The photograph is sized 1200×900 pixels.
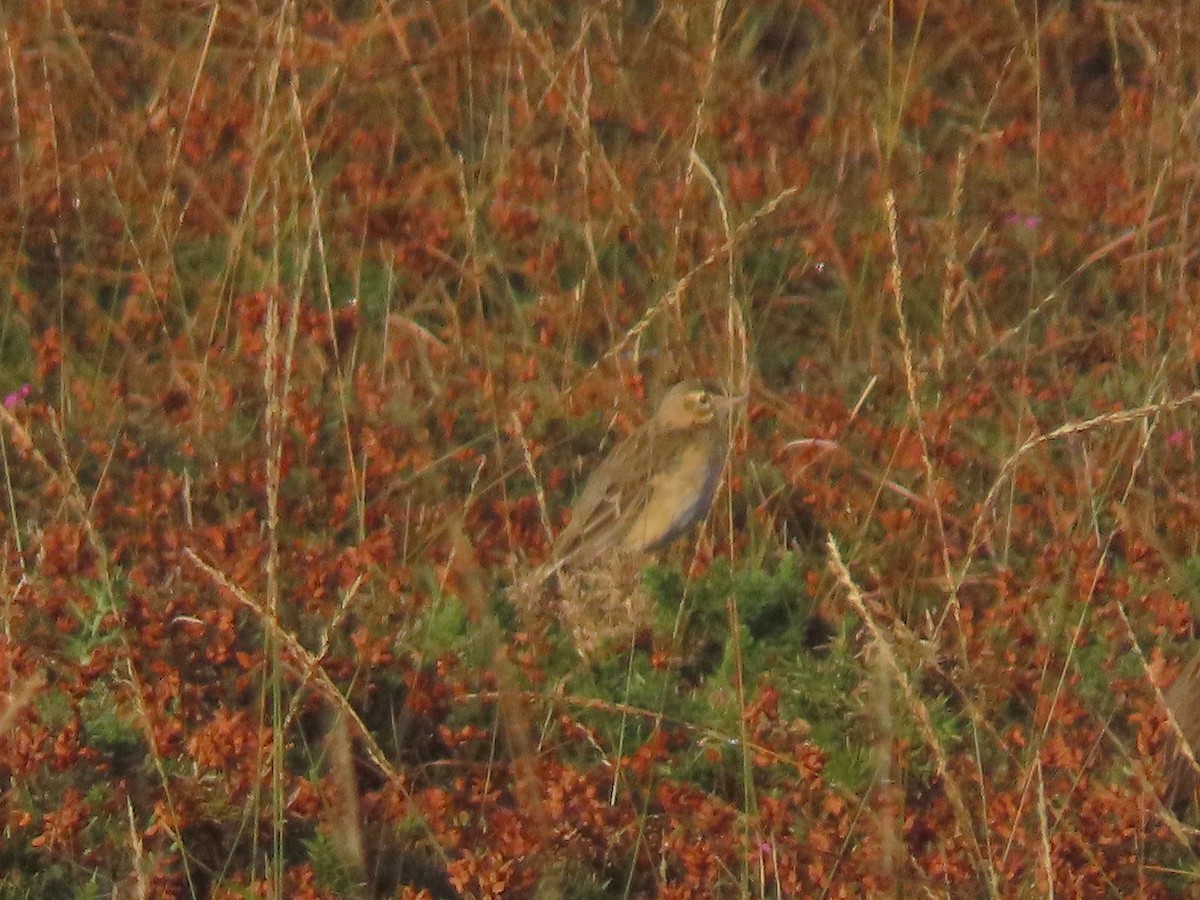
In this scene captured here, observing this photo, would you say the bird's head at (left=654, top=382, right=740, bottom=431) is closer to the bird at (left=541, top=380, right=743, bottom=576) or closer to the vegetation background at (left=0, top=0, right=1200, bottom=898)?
the bird at (left=541, top=380, right=743, bottom=576)

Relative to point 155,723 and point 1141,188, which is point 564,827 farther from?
point 1141,188

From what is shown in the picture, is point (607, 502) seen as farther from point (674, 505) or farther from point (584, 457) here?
point (584, 457)

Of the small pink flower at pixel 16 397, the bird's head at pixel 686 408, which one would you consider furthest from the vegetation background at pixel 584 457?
the bird's head at pixel 686 408

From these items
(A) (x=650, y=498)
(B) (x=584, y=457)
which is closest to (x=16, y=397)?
(B) (x=584, y=457)

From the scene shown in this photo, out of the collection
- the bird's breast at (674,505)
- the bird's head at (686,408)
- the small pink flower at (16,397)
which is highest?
the small pink flower at (16,397)

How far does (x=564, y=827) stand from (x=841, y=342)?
2396mm

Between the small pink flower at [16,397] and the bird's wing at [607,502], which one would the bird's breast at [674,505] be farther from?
the small pink flower at [16,397]

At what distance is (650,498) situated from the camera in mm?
4840

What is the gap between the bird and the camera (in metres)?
4.96

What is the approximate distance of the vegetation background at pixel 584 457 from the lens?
11.6 ft

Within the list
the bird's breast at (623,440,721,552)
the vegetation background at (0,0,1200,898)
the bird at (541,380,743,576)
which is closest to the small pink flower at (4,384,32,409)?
the vegetation background at (0,0,1200,898)

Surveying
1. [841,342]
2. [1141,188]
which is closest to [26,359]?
[841,342]

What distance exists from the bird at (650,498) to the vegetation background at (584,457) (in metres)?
0.08

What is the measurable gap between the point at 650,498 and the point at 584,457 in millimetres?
516
